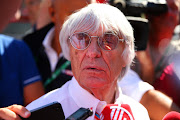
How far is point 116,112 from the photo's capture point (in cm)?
125

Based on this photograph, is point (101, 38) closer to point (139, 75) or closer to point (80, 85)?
point (80, 85)

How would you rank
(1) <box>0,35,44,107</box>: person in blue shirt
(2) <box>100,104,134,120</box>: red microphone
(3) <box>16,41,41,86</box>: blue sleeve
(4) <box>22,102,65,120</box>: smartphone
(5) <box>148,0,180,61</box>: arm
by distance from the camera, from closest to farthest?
(4) <box>22,102,65,120</box>: smartphone < (2) <box>100,104,134,120</box>: red microphone < (1) <box>0,35,44,107</box>: person in blue shirt < (3) <box>16,41,41,86</box>: blue sleeve < (5) <box>148,0,180,61</box>: arm

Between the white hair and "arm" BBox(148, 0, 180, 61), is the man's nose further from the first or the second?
"arm" BBox(148, 0, 180, 61)

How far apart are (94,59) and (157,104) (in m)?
0.47

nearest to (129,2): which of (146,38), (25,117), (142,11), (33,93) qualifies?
(142,11)

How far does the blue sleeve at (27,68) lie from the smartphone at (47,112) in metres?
0.79

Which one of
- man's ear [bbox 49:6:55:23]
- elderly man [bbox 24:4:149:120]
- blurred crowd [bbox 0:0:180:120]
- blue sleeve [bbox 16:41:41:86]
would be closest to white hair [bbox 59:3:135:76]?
elderly man [bbox 24:4:149:120]

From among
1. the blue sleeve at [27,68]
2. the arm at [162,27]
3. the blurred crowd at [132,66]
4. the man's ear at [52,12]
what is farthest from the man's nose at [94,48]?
the man's ear at [52,12]

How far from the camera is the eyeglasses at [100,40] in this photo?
1275 millimetres

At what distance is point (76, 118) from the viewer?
0.78 meters

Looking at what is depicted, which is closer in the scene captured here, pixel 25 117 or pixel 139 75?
pixel 25 117

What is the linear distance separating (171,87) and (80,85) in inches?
20.8

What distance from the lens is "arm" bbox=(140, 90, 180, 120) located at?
4.32ft

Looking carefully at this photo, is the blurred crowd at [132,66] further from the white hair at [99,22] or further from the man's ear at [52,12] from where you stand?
the white hair at [99,22]
